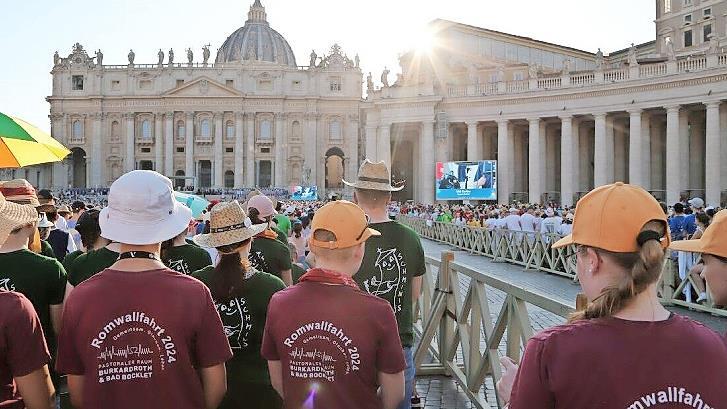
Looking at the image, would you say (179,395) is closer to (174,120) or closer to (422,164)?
(422,164)

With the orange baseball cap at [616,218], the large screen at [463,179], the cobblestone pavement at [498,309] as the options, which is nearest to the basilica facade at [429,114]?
the large screen at [463,179]

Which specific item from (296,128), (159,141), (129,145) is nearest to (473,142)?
(296,128)

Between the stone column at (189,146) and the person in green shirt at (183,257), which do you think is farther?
the stone column at (189,146)

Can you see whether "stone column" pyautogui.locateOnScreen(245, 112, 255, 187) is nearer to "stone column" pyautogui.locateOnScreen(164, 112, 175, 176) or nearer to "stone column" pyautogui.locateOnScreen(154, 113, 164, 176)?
"stone column" pyautogui.locateOnScreen(164, 112, 175, 176)

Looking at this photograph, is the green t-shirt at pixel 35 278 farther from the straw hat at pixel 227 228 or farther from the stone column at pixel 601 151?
the stone column at pixel 601 151

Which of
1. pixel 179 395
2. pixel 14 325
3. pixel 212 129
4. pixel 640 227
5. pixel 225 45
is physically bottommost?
pixel 179 395

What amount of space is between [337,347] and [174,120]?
91240mm

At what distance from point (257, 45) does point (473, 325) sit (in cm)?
10459

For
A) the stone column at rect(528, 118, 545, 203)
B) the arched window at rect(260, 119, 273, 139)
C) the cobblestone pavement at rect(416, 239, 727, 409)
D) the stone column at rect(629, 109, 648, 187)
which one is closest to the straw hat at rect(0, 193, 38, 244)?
the cobblestone pavement at rect(416, 239, 727, 409)

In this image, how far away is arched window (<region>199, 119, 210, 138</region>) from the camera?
9062cm

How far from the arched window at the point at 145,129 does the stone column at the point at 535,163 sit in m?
61.0

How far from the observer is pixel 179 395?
3.29m

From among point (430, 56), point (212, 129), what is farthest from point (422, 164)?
point (212, 129)

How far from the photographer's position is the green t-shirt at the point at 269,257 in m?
5.91
